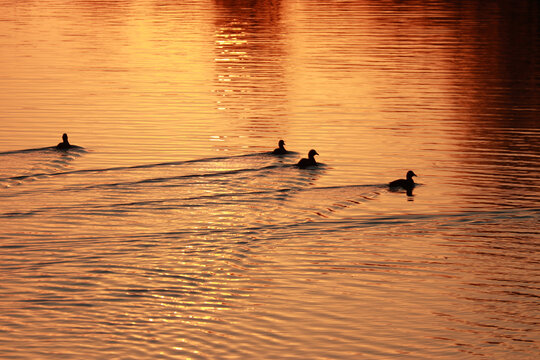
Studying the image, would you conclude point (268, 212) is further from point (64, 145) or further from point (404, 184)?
point (64, 145)

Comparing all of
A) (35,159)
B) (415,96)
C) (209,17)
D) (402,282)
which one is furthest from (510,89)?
(209,17)

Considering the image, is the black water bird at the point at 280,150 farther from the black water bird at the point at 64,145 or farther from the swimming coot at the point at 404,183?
the black water bird at the point at 64,145

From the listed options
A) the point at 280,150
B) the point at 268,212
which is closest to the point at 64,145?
the point at 280,150

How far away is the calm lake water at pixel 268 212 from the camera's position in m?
16.5

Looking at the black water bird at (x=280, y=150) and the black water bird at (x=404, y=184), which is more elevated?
the black water bird at (x=280, y=150)

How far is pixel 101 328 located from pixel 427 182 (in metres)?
14.7

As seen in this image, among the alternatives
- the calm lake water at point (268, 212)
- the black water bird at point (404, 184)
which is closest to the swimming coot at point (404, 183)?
the black water bird at point (404, 184)

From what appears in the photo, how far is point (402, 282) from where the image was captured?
19.3m

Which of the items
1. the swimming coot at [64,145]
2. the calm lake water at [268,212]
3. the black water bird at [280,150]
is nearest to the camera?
the calm lake water at [268,212]

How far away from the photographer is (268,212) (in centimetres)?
2384

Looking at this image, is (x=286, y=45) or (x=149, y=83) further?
(x=286, y=45)

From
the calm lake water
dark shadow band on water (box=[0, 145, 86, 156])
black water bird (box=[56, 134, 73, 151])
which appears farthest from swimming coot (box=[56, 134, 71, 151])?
the calm lake water

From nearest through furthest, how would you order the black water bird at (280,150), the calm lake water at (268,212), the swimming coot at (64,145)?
the calm lake water at (268,212)
the black water bird at (280,150)
the swimming coot at (64,145)

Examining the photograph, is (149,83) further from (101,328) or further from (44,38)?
(101,328)
